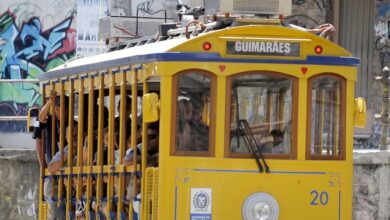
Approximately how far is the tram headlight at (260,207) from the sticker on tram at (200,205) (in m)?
0.34

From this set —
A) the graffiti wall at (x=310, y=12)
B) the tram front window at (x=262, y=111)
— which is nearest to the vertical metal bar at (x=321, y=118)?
the tram front window at (x=262, y=111)

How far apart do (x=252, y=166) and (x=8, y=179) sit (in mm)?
9147

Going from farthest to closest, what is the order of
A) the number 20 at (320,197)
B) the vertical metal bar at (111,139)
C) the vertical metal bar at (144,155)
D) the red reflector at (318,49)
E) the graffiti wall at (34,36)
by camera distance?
1. the graffiti wall at (34,36)
2. the vertical metal bar at (111,139)
3. the red reflector at (318,49)
4. the number 20 at (320,197)
5. the vertical metal bar at (144,155)

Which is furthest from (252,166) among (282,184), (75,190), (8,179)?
(8,179)

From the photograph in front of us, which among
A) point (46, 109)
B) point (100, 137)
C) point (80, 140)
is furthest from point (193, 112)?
point (46, 109)

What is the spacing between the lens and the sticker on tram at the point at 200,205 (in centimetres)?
1305

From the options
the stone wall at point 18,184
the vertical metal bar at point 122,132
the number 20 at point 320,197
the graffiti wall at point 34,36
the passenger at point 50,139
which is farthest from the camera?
the graffiti wall at point 34,36

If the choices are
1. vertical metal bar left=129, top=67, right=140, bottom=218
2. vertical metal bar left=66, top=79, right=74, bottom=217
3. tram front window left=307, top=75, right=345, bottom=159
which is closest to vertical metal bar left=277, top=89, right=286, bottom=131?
tram front window left=307, top=75, right=345, bottom=159

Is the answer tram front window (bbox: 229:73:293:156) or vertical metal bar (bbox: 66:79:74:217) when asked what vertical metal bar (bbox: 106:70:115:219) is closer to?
vertical metal bar (bbox: 66:79:74:217)

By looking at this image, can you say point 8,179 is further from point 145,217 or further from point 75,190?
point 145,217

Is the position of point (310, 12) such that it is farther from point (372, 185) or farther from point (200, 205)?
point (200, 205)

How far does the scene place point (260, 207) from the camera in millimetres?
13234

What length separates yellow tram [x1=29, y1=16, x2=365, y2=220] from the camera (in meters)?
13.1

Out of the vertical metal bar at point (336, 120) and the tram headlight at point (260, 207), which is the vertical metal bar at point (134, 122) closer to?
the tram headlight at point (260, 207)
